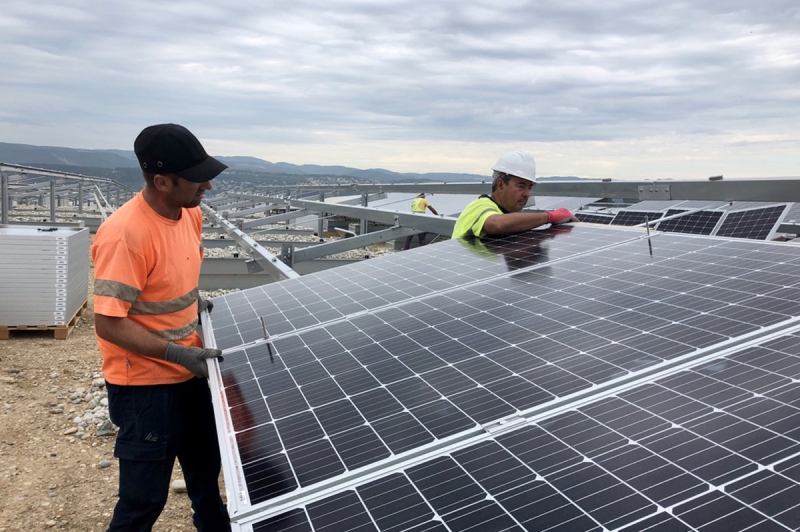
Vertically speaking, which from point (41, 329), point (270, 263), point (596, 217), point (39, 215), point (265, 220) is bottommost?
point (39, 215)

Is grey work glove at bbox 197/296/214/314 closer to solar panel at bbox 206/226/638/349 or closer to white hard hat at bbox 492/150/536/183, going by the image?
solar panel at bbox 206/226/638/349

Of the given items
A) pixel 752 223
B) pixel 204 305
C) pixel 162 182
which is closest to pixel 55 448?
pixel 204 305

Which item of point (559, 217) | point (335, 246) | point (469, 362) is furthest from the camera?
point (335, 246)

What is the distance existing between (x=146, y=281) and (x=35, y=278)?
8.84 metres

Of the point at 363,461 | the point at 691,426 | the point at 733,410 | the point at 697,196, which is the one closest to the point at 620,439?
the point at 691,426

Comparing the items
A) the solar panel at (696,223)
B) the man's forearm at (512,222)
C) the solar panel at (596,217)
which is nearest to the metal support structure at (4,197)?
the man's forearm at (512,222)

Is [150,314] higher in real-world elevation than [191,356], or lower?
higher

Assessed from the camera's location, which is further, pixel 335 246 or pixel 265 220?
pixel 265 220

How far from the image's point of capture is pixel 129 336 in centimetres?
357

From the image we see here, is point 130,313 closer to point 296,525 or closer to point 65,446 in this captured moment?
point 296,525

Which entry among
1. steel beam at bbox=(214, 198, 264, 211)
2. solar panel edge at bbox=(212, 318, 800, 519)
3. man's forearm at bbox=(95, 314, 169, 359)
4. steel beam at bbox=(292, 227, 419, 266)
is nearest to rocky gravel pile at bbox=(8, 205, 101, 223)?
steel beam at bbox=(214, 198, 264, 211)

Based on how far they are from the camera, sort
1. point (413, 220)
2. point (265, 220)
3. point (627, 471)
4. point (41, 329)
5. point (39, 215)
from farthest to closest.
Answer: point (39, 215) → point (265, 220) → point (41, 329) → point (413, 220) → point (627, 471)

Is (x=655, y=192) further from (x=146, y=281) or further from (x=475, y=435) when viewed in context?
(x=146, y=281)

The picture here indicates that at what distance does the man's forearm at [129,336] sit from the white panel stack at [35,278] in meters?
8.72
